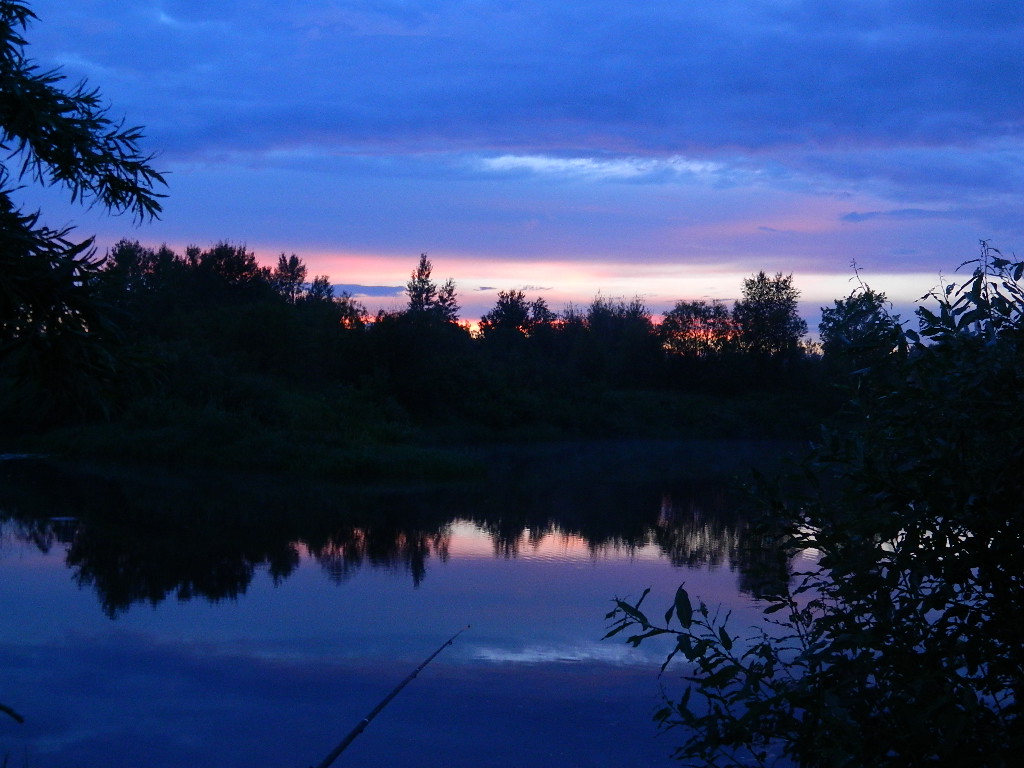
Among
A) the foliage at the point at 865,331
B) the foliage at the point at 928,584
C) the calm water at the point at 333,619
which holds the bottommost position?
the calm water at the point at 333,619

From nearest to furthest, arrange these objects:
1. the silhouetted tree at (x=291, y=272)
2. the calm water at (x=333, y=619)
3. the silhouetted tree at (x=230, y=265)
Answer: the calm water at (x=333, y=619)
the silhouetted tree at (x=230, y=265)
the silhouetted tree at (x=291, y=272)

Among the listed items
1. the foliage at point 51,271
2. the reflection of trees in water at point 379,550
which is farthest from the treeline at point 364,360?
the reflection of trees in water at point 379,550

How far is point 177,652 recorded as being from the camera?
9.30 m

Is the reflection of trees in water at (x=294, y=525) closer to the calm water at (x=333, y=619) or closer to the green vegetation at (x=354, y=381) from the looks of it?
the calm water at (x=333, y=619)

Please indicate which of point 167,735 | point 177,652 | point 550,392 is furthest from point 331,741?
point 550,392

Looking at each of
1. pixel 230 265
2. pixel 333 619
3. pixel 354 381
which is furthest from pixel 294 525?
pixel 230 265

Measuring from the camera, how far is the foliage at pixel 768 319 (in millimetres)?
51375

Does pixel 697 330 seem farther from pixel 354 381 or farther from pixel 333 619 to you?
pixel 333 619

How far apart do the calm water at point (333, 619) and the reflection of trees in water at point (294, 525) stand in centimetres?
7

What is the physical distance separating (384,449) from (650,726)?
19.0 meters

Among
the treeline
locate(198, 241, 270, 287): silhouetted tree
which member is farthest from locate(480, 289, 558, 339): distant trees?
locate(198, 241, 270, 287): silhouetted tree

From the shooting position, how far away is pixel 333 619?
1078cm

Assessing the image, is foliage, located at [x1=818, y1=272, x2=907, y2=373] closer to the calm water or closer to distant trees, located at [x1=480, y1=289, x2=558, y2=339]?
the calm water

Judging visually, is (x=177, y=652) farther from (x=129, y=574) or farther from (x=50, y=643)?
(x=129, y=574)
